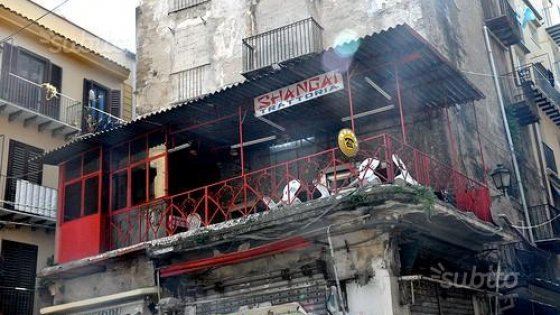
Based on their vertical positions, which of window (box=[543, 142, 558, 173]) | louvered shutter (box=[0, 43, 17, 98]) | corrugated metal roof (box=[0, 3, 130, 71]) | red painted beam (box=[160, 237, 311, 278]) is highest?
corrugated metal roof (box=[0, 3, 130, 71])

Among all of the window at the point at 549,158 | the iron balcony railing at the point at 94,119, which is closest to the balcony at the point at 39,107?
the iron balcony railing at the point at 94,119

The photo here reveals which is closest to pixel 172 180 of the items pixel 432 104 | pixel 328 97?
pixel 328 97

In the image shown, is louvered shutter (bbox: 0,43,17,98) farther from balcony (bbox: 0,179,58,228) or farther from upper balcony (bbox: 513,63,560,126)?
upper balcony (bbox: 513,63,560,126)

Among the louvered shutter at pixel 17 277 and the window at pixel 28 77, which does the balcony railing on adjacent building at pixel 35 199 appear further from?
the window at pixel 28 77

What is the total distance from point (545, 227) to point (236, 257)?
10093mm

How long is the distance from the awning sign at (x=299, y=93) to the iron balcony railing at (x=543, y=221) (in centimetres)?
882

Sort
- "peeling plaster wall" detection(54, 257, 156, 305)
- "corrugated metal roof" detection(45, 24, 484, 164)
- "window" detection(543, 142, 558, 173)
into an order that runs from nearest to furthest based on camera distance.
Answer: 1. "corrugated metal roof" detection(45, 24, 484, 164)
2. "peeling plaster wall" detection(54, 257, 156, 305)
3. "window" detection(543, 142, 558, 173)

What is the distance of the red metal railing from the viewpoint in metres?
11.1

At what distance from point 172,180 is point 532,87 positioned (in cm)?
1175

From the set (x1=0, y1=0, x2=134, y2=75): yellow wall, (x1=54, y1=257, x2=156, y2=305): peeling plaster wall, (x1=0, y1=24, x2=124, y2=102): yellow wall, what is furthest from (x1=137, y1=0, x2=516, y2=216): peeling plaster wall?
(x1=54, y1=257, x2=156, y2=305): peeling plaster wall

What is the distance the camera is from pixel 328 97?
12.9 metres

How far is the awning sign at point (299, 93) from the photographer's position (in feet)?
37.2

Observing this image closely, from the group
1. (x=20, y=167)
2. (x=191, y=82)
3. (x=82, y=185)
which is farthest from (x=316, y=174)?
(x=20, y=167)

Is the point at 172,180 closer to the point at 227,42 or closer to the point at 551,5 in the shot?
the point at 227,42
